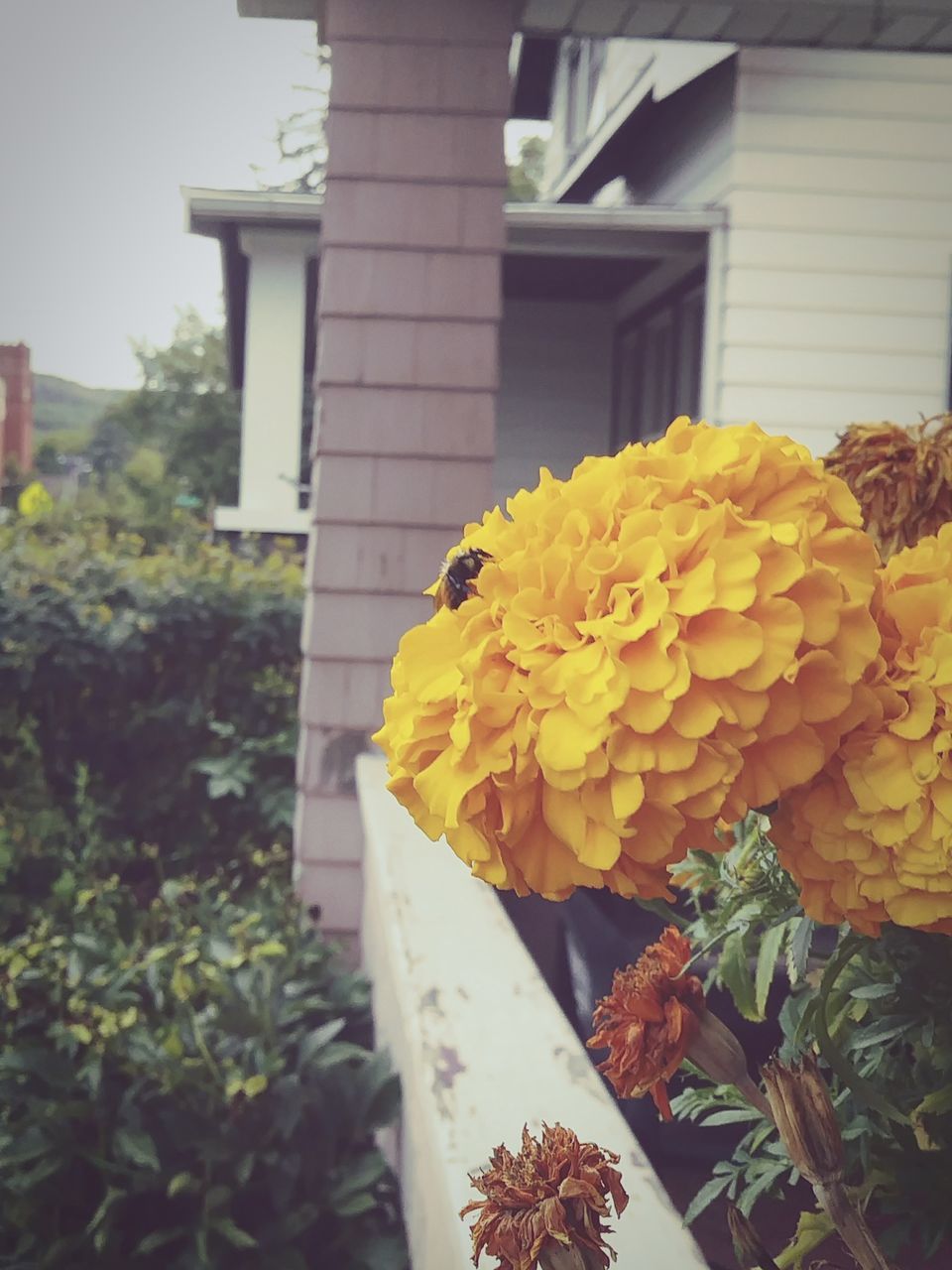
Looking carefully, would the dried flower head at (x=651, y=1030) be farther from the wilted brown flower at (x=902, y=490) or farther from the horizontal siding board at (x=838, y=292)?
the horizontal siding board at (x=838, y=292)

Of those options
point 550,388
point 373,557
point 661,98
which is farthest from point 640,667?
point 550,388

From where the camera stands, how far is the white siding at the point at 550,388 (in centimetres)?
673

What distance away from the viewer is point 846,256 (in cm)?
433

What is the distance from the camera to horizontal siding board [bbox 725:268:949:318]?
4223 mm

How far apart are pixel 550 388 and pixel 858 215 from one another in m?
2.80

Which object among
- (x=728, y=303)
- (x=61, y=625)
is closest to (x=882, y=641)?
(x=61, y=625)

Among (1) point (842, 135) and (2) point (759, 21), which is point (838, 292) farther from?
(2) point (759, 21)

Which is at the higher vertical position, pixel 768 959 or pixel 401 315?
pixel 401 315

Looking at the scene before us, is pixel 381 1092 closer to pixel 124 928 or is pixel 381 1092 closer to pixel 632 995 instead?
pixel 124 928

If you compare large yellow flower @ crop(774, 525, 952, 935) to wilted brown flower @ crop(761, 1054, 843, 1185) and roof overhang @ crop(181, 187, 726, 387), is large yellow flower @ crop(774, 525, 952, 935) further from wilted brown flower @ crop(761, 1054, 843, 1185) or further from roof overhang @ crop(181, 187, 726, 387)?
roof overhang @ crop(181, 187, 726, 387)

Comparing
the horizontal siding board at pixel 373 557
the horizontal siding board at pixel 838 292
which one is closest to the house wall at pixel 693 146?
the horizontal siding board at pixel 838 292

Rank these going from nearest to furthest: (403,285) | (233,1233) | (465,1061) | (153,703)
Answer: (465,1061) → (233,1233) → (403,285) → (153,703)

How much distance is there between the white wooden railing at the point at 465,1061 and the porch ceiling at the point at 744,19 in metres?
1.88

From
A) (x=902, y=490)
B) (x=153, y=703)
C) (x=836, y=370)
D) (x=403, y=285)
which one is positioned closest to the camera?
(x=902, y=490)
